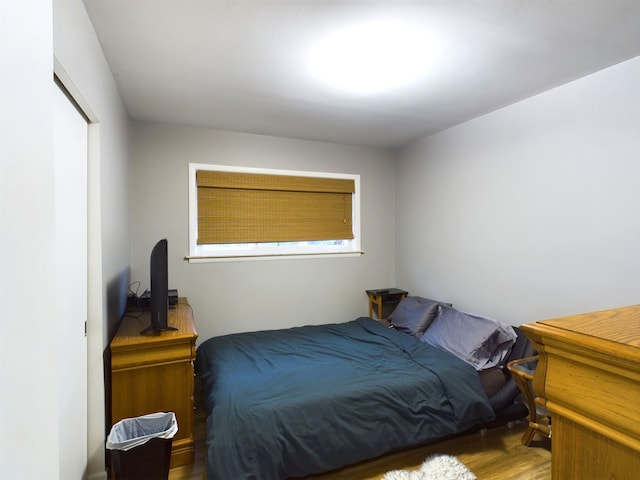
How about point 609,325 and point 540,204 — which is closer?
point 609,325

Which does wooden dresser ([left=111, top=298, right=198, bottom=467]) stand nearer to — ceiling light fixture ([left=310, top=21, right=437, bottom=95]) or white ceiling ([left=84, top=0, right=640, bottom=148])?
white ceiling ([left=84, top=0, right=640, bottom=148])

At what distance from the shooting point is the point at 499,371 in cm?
234

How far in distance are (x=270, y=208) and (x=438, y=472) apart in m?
2.65

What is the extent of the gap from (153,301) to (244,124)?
6.20 feet

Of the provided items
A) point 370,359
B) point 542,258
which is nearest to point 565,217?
point 542,258

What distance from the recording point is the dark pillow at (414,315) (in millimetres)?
3008

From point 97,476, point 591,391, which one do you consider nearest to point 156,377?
point 97,476

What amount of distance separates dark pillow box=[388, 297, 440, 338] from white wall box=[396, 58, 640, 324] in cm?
27

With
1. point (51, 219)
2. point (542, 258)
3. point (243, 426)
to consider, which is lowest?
point (243, 426)

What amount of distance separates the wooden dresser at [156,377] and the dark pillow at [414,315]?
2.00m

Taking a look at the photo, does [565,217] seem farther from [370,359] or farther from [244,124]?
[244,124]

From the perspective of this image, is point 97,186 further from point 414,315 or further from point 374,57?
point 414,315

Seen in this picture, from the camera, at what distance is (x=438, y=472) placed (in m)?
1.88

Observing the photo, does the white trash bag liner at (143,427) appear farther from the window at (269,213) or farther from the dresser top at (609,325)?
the dresser top at (609,325)
